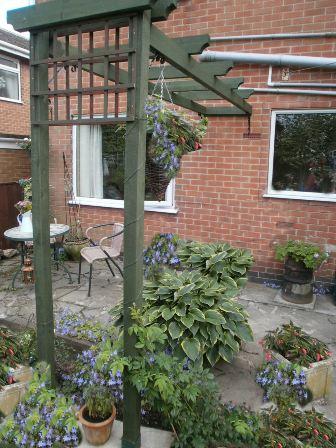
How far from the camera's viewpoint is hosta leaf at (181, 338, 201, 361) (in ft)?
8.64

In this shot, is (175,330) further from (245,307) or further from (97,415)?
(245,307)

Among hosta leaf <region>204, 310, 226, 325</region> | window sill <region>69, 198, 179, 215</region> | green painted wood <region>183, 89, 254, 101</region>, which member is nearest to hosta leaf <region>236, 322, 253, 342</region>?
hosta leaf <region>204, 310, 226, 325</region>

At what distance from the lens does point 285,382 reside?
8.77 ft

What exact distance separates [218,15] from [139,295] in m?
4.57

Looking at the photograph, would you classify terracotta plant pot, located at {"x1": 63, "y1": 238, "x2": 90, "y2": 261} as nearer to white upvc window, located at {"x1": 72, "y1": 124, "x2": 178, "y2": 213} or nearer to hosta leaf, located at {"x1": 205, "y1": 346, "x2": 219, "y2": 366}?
white upvc window, located at {"x1": 72, "y1": 124, "x2": 178, "y2": 213}

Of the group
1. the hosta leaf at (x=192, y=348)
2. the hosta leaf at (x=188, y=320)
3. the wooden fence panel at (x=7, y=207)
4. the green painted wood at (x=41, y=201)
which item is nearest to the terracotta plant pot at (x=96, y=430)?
the green painted wood at (x=41, y=201)

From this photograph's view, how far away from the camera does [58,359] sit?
119 inches

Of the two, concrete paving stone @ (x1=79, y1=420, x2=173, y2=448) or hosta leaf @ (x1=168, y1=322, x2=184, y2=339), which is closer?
concrete paving stone @ (x1=79, y1=420, x2=173, y2=448)

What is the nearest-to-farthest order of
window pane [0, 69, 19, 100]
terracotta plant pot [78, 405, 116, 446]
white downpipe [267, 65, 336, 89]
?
terracotta plant pot [78, 405, 116, 446] → white downpipe [267, 65, 336, 89] → window pane [0, 69, 19, 100]

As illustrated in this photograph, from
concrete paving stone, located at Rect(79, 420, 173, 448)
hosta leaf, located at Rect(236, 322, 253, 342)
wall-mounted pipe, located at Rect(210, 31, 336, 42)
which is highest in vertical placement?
wall-mounted pipe, located at Rect(210, 31, 336, 42)

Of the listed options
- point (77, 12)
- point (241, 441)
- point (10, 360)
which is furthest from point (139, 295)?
point (77, 12)

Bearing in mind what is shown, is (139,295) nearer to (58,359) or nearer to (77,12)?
(58,359)

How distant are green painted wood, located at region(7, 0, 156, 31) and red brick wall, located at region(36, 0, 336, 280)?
347cm

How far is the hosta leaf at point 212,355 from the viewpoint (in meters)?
2.85
